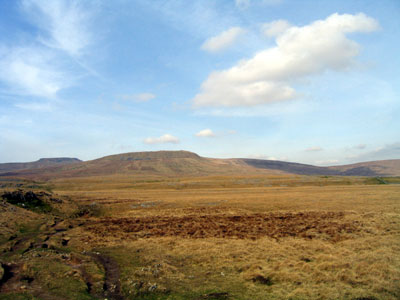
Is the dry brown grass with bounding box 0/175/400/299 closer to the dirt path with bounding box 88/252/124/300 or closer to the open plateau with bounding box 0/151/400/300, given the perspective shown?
the open plateau with bounding box 0/151/400/300

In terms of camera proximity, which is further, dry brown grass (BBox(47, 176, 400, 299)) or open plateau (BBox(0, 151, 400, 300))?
dry brown grass (BBox(47, 176, 400, 299))

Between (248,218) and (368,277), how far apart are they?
20.6 metres

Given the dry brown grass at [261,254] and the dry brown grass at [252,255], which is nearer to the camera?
the dry brown grass at [252,255]

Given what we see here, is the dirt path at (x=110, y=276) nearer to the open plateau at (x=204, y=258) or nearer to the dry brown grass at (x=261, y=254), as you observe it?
the open plateau at (x=204, y=258)

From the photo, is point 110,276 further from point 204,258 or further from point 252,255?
point 252,255

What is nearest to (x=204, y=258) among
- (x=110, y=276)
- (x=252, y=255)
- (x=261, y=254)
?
(x=252, y=255)

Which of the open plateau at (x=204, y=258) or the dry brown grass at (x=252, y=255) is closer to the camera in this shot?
the open plateau at (x=204, y=258)

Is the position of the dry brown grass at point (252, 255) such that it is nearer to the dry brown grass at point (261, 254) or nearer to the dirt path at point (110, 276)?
the dry brown grass at point (261, 254)

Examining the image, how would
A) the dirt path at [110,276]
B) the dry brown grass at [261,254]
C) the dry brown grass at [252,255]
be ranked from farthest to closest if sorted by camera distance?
the dry brown grass at [261,254], the dry brown grass at [252,255], the dirt path at [110,276]

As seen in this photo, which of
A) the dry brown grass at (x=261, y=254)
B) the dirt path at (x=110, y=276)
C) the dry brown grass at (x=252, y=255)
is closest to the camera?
the dirt path at (x=110, y=276)

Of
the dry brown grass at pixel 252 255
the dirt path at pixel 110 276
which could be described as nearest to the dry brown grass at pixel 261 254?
the dry brown grass at pixel 252 255

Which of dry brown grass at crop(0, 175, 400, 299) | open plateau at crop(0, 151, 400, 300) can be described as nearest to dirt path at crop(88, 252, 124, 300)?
open plateau at crop(0, 151, 400, 300)

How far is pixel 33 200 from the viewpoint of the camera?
136 feet

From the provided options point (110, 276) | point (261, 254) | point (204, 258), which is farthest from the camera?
point (261, 254)
